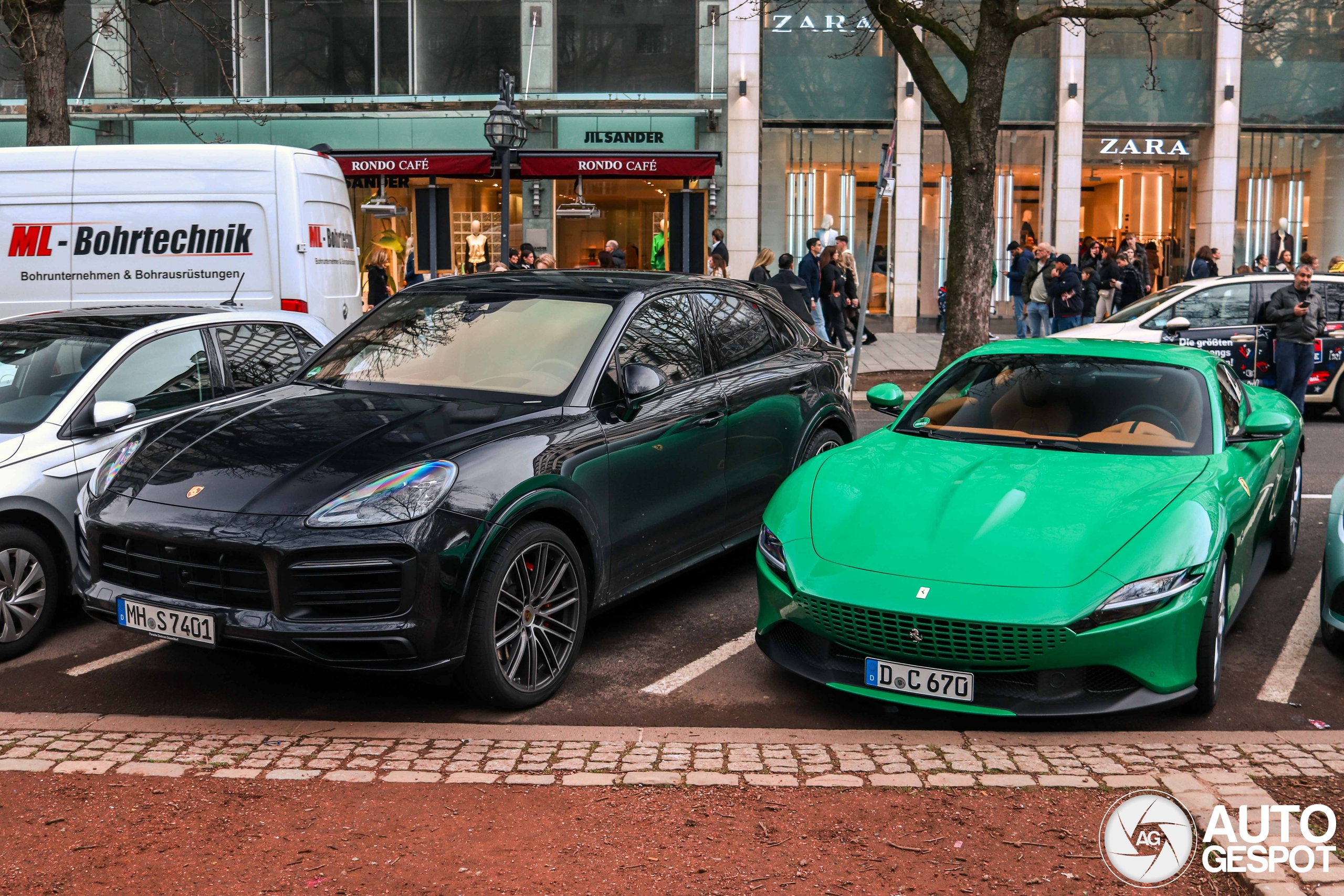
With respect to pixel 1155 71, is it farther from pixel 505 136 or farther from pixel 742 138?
pixel 505 136

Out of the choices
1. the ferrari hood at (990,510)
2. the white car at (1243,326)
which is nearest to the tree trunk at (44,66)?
the white car at (1243,326)

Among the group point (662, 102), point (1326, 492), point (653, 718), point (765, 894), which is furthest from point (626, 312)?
point (662, 102)

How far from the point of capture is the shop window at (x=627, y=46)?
25.3 meters

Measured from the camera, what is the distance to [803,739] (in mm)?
4754

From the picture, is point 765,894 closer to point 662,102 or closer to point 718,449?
point 718,449

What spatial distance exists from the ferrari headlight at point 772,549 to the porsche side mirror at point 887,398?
4.90 feet

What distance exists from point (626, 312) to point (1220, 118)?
23.5 metres

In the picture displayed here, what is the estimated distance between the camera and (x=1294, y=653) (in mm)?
5941

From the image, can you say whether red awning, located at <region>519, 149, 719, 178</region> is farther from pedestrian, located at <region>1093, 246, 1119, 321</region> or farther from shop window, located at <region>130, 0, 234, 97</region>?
pedestrian, located at <region>1093, 246, 1119, 321</region>

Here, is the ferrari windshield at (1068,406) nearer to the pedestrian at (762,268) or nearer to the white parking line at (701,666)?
the white parking line at (701,666)

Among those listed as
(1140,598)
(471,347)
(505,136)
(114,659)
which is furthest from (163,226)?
(1140,598)

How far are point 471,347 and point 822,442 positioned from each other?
2.57 meters

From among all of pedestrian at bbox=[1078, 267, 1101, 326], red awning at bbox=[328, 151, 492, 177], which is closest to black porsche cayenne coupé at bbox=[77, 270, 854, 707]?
pedestrian at bbox=[1078, 267, 1101, 326]

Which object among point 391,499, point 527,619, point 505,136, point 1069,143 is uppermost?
point 1069,143
